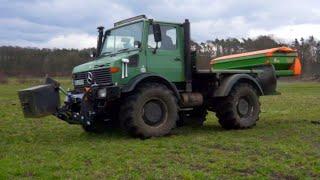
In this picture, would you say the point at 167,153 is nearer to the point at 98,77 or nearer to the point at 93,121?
the point at 93,121

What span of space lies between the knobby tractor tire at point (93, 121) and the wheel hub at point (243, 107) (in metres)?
3.37

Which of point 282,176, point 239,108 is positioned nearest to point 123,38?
point 239,108

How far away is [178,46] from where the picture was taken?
13.1 m

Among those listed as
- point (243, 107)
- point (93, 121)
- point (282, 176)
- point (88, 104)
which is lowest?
point (282, 176)

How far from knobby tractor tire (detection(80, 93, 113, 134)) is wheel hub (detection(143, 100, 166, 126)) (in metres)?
1.07

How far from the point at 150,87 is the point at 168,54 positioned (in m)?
1.26

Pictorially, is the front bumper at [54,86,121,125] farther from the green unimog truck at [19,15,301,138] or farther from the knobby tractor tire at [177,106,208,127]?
the knobby tractor tire at [177,106,208,127]

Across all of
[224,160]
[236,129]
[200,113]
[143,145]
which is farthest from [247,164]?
[200,113]

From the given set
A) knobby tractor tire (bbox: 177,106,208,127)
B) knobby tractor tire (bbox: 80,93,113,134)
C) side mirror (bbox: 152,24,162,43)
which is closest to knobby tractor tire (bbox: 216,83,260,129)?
knobby tractor tire (bbox: 177,106,208,127)

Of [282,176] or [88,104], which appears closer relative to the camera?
[282,176]

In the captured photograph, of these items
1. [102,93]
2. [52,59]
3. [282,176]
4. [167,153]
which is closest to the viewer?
A: [282,176]

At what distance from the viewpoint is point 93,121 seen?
12.1 meters

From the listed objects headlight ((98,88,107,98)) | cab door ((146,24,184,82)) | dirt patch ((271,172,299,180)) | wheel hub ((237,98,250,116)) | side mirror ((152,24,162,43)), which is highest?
side mirror ((152,24,162,43))

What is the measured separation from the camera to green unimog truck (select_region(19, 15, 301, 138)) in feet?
37.7
